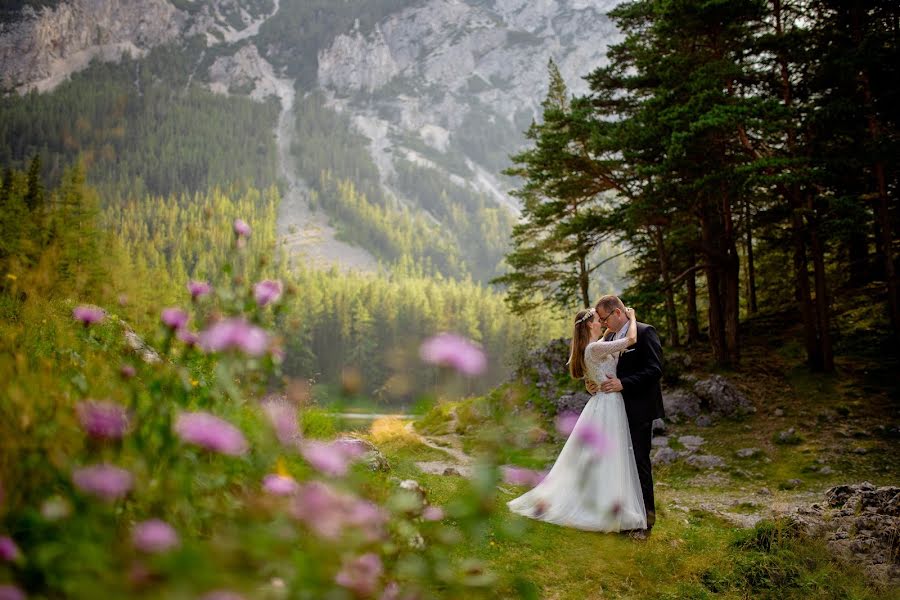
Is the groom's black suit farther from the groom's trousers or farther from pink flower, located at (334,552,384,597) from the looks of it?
pink flower, located at (334,552,384,597)

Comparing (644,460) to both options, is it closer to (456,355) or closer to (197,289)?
(456,355)

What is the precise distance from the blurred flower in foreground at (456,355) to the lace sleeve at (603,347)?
3.37 m

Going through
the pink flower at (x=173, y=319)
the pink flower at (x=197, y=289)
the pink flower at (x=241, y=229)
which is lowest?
the pink flower at (x=173, y=319)

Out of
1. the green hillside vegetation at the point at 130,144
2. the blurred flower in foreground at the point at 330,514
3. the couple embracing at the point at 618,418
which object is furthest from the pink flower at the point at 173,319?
the green hillside vegetation at the point at 130,144

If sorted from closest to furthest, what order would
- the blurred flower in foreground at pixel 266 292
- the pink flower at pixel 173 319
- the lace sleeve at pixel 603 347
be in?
the pink flower at pixel 173 319 → the blurred flower in foreground at pixel 266 292 → the lace sleeve at pixel 603 347

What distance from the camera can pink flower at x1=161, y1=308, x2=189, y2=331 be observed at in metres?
1.91

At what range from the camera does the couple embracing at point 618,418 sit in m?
5.02

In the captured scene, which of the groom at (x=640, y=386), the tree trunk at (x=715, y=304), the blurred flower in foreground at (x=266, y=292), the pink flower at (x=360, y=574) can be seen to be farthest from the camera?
the tree trunk at (x=715, y=304)

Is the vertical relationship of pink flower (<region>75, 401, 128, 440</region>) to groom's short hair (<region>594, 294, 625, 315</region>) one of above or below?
below

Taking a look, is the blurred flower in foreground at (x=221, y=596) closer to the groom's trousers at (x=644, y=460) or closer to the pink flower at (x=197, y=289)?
the pink flower at (x=197, y=289)

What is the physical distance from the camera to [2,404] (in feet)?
5.59

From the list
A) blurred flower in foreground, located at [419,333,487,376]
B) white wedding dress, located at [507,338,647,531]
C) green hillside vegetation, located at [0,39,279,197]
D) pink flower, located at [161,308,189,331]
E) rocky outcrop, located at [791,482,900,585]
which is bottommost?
rocky outcrop, located at [791,482,900,585]

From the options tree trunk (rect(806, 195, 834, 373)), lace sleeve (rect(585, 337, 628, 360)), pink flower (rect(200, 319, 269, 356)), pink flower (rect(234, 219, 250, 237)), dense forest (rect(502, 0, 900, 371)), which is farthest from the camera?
tree trunk (rect(806, 195, 834, 373))

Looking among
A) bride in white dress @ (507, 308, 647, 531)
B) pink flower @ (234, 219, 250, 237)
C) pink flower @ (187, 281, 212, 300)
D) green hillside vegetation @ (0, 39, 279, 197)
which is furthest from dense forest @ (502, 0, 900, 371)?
green hillside vegetation @ (0, 39, 279, 197)
